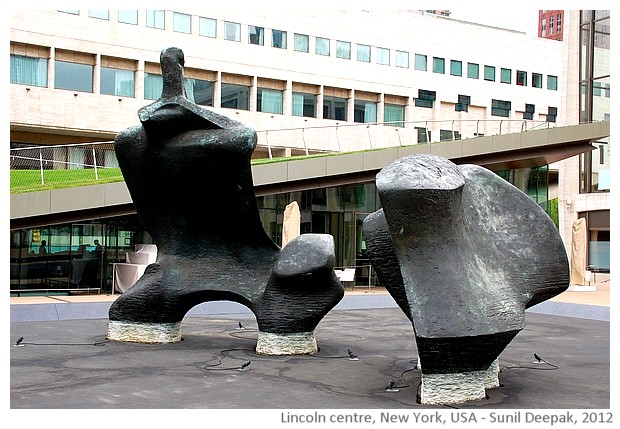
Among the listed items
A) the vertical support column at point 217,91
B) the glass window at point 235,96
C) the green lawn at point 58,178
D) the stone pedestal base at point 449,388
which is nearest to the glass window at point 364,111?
the glass window at point 235,96

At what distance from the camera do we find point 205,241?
11750 mm

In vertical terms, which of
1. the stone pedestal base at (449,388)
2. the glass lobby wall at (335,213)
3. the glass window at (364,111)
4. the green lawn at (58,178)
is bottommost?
the stone pedestal base at (449,388)

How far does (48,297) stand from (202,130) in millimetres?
10042

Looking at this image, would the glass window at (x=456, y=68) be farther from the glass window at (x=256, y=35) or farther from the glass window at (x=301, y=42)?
the glass window at (x=256, y=35)

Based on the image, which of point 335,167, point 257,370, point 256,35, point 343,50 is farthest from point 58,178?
point 343,50

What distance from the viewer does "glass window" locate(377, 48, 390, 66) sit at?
43.2 meters

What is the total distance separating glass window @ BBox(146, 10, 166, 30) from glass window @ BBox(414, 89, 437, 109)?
14769 millimetres

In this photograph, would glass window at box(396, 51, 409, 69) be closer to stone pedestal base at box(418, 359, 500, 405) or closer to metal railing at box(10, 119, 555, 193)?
metal railing at box(10, 119, 555, 193)

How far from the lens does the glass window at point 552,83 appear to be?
164 feet

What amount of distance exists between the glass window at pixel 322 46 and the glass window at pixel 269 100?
126 inches

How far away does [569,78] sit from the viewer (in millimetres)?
36281

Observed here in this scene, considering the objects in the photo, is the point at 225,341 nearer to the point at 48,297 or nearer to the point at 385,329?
the point at 385,329

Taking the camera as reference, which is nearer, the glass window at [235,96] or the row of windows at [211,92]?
the row of windows at [211,92]
